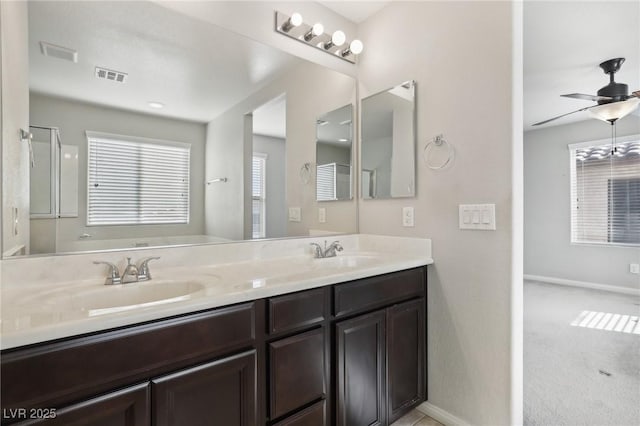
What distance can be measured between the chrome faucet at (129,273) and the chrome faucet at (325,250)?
0.95 metres

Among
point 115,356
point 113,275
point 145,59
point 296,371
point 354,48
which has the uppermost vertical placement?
point 354,48

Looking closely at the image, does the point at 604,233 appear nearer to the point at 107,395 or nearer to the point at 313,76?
the point at 313,76

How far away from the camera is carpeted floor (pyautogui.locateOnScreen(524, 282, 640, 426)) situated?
5.87 feet

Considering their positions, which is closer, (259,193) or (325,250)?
(259,193)

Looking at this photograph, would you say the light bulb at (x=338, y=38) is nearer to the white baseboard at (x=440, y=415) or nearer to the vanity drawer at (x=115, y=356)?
the vanity drawer at (x=115, y=356)

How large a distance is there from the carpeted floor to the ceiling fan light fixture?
212 centimetres

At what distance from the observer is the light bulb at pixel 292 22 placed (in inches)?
72.1

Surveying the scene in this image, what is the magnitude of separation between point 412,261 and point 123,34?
1794 millimetres

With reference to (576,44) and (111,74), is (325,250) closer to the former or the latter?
(111,74)

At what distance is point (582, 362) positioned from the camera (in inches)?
94.1

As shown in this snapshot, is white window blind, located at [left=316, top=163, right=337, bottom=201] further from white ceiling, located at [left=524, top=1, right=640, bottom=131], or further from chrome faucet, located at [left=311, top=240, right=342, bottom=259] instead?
white ceiling, located at [left=524, top=1, right=640, bottom=131]

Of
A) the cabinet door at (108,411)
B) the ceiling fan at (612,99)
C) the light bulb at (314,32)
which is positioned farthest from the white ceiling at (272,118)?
the ceiling fan at (612,99)

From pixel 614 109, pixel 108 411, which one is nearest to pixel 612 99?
pixel 614 109

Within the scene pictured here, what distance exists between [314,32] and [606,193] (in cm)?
517
